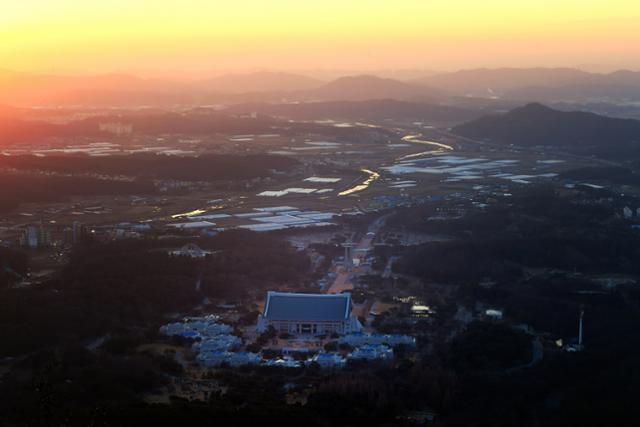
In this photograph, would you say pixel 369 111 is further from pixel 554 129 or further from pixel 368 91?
pixel 554 129

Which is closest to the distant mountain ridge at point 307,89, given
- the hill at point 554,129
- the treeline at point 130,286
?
the hill at point 554,129

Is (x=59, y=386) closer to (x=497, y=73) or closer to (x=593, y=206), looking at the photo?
(x=593, y=206)

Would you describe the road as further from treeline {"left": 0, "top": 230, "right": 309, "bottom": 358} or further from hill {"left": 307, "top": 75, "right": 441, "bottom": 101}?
hill {"left": 307, "top": 75, "right": 441, "bottom": 101}

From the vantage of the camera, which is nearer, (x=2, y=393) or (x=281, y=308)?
(x=2, y=393)

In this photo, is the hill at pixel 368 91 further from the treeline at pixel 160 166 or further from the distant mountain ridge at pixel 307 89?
the treeline at pixel 160 166

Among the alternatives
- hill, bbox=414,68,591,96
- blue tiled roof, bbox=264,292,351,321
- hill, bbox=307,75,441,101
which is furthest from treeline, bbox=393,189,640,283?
hill, bbox=414,68,591,96

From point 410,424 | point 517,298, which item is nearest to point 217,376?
point 410,424
